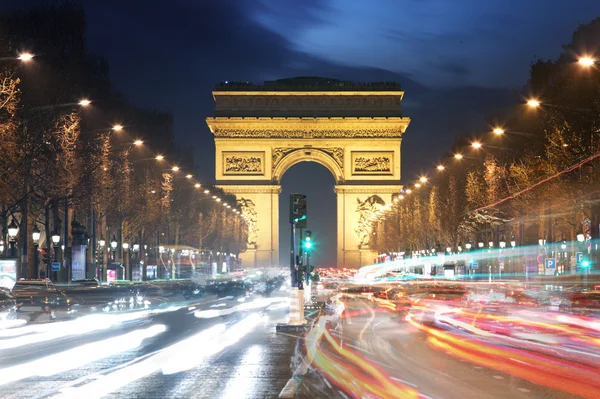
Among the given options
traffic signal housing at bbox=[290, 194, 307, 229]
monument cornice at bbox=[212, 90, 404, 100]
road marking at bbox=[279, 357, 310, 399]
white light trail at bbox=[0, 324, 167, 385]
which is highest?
monument cornice at bbox=[212, 90, 404, 100]

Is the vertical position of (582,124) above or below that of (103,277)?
above

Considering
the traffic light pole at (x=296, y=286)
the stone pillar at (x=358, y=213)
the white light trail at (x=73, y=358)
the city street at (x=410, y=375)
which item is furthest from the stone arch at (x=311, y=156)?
the city street at (x=410, y=375)

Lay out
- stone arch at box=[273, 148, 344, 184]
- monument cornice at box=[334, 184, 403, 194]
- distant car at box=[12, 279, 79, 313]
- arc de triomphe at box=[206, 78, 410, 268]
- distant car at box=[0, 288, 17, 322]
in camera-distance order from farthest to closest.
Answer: stone arch at box=[273, 148, 344, 184] < monument cornice at box=[334, 184, 403, 194] < arc de triomphe at box=[206, 78, 410, 268] < distant car at box=[12, 279, 79, 313] < distant car at box=[0, 288, 17, 322]

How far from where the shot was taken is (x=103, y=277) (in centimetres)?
6116

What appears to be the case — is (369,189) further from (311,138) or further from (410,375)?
(410,375)

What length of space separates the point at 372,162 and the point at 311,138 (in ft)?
29.2

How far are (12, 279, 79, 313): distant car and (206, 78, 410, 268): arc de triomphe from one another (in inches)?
3516

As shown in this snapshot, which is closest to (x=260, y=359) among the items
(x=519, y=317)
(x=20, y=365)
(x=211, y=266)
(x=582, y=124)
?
(x=20, y=365)

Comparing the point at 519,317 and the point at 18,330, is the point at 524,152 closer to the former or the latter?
the point at 519,317

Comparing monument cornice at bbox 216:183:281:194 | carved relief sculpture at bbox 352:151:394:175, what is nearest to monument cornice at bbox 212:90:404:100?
carved relief sculpture at bbox 352:151:394:175

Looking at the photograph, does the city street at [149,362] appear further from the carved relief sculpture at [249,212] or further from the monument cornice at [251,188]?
the carved relief sculpture at [249,212]

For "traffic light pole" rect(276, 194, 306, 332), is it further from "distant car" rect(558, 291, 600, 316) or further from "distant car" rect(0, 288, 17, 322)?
"distant car" rect(558, 291, 600, 316)

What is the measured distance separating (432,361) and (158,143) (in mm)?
66810

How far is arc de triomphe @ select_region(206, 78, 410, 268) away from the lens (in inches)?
4828
